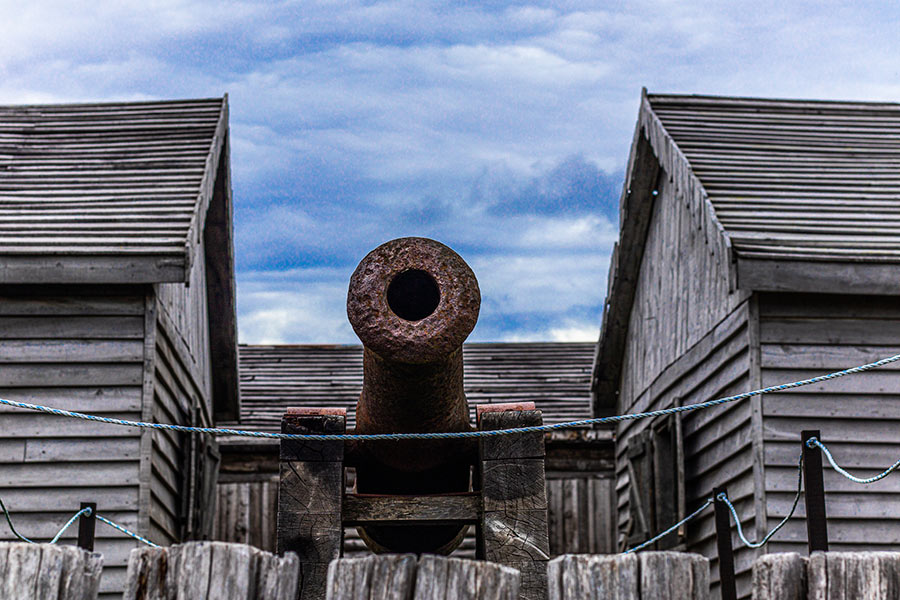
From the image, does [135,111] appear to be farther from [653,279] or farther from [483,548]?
[483,548]

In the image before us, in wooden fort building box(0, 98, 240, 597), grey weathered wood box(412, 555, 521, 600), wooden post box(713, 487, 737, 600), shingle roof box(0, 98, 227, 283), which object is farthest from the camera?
shingle roof box(0, 98, 227, 283)

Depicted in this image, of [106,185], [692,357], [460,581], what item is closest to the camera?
[460,581]

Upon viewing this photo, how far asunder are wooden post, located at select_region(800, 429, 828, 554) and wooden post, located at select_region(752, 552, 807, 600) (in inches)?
160

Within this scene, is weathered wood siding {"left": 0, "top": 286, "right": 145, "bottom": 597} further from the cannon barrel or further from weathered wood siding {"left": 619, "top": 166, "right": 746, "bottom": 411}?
weathered wood siding {"left": 619, "top": 166, "right": 746, "bottom": 411}

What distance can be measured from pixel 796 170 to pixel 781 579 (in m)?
9.20

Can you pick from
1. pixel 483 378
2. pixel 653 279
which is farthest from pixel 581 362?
pixel 653 279

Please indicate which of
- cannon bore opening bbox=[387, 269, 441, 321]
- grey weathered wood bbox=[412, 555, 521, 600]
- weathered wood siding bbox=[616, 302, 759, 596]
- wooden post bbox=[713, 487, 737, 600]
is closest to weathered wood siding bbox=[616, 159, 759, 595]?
weathered wood siding bbox=[616, 302, 759, 596]

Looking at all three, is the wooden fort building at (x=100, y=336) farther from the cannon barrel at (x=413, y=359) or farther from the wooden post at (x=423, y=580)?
the wooden post at (x=423, y=580)

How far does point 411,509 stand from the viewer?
17.0 feet

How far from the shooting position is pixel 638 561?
7.69ft

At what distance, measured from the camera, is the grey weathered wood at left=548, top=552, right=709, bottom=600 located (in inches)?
90.7

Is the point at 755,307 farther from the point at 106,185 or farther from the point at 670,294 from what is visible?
the point at 106,185

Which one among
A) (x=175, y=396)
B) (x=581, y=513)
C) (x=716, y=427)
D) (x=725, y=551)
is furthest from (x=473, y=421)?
(x=725, y=551)

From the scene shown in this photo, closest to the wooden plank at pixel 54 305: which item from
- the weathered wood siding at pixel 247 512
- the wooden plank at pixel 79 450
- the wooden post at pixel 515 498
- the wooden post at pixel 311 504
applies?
the wooden plank at pixel 79 450
